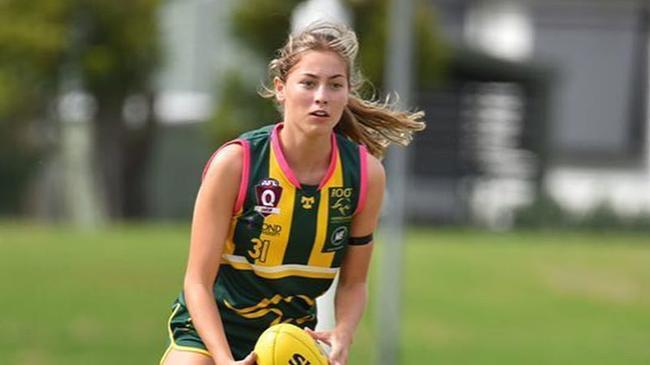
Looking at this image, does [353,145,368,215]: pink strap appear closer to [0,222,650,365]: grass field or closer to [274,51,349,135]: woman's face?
[274,51,349,135]: woman's face

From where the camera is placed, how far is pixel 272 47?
3378cm

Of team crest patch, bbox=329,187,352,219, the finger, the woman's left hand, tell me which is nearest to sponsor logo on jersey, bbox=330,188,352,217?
team crest patch, bbox=329,187,352,219

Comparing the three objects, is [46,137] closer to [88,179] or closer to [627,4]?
[88,179]

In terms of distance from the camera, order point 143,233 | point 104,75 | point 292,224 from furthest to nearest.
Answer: point 104,75 → point 143,233 → point 292,224

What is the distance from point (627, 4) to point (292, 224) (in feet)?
120

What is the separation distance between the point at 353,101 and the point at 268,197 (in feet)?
1.76

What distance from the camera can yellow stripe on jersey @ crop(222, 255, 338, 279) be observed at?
5500mm

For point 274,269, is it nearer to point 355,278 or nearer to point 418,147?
point 355,278

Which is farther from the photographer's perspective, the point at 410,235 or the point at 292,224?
the point at 410,235

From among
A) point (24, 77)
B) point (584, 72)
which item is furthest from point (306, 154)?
point (584, 72)

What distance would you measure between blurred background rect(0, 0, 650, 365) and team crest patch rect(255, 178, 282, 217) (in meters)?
14.7

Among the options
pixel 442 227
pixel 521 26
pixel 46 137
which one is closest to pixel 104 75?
pixel 46 137

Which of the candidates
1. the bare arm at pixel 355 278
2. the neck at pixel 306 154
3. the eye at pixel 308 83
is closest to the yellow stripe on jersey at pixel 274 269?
the bare arm at pixel 355 278

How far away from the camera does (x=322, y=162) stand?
18.1 ft
